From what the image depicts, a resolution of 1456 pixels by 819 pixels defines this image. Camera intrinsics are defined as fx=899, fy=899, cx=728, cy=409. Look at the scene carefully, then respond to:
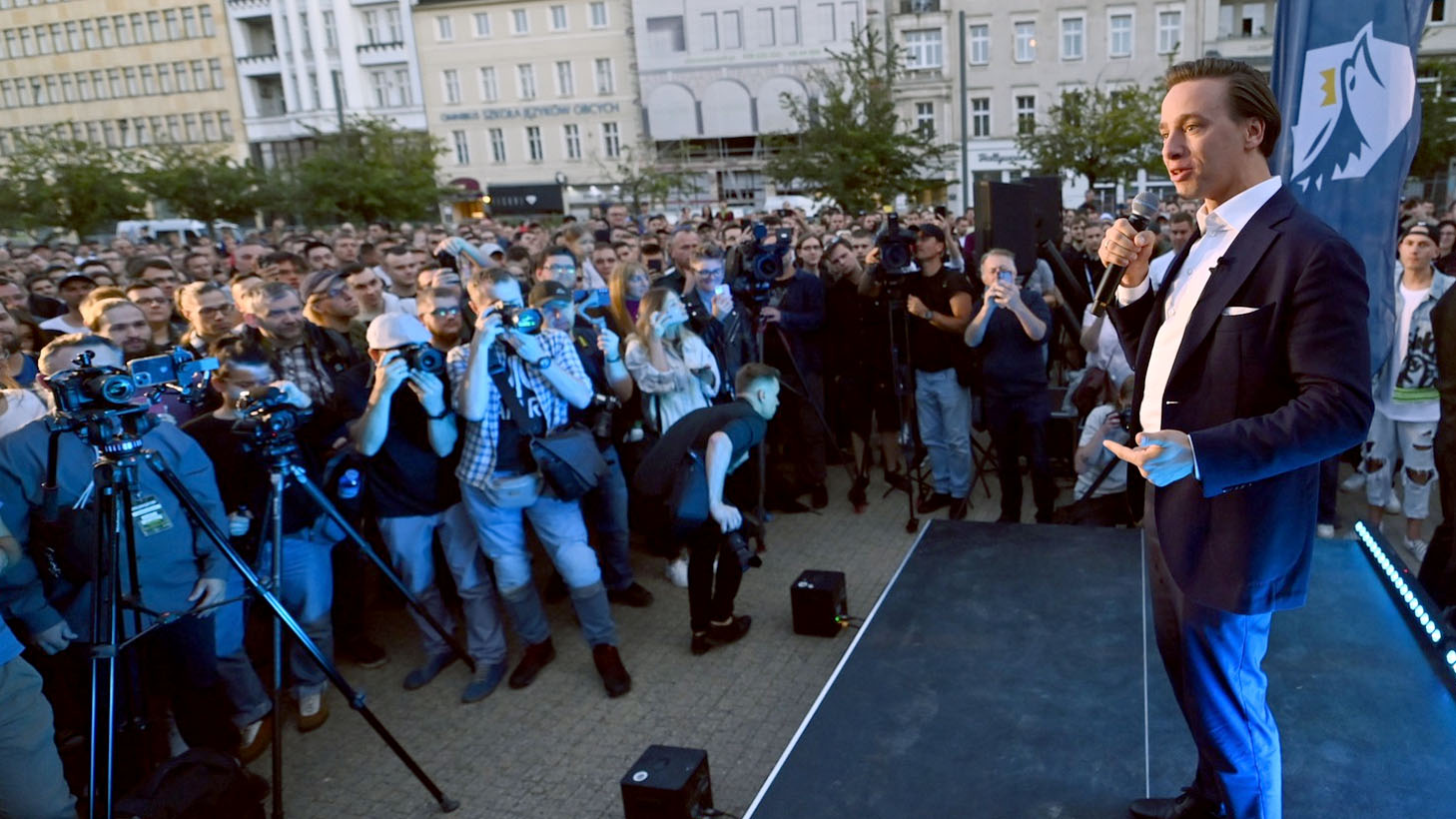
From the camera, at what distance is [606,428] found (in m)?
4.25

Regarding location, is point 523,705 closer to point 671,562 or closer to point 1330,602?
point 671,562

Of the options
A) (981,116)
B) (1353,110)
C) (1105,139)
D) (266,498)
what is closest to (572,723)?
(266,498)

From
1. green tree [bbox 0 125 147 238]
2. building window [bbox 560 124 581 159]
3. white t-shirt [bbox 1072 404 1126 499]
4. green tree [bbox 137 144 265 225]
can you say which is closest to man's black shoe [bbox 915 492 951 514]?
white t-shirt [bbox 1072 404 1126 499]

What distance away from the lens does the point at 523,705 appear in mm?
3943

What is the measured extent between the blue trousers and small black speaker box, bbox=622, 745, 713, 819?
57.5 inches

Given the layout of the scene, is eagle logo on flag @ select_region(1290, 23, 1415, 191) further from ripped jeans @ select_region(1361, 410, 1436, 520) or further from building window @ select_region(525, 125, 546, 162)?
building window @ select_region(525, 125, 546, 162)

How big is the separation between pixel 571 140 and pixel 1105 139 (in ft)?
84.9

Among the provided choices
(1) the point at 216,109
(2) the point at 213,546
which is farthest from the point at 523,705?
(1) the point at 216,109

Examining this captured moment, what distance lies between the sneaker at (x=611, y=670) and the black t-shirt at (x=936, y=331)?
8.83 ft

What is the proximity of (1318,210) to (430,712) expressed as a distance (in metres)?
4.36

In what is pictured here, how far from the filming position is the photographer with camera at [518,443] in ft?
11.8

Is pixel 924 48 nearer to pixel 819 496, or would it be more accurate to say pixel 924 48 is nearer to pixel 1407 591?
pixel 819 496

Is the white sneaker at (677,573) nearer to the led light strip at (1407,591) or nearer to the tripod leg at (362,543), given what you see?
the tripod leg at (362,543)

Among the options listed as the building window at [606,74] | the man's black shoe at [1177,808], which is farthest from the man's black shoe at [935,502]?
the building window at [606,74]
